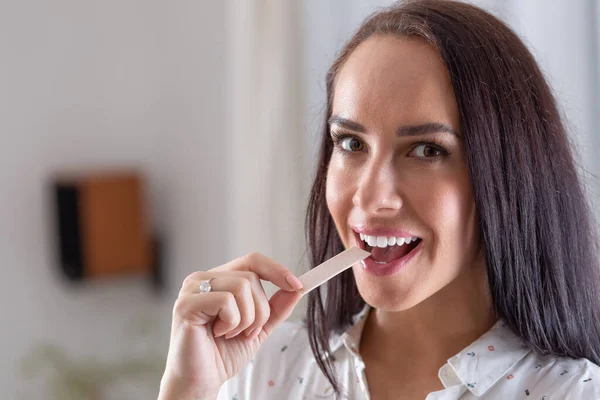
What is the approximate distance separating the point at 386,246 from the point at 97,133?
166cm

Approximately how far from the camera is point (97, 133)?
2428 mm

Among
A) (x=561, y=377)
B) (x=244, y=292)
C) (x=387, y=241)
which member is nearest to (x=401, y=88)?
(x=387, y=241)

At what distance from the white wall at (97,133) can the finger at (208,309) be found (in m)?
1.43

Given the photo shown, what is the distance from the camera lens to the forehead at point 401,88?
3.02 feet

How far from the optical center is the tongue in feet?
3.20

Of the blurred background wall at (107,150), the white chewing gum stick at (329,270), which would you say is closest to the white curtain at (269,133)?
the blurred background wall at (107,150)

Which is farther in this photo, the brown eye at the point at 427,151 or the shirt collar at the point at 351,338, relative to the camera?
the shirt collar at the point at 351,338

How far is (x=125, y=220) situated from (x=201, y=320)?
151 centimetres

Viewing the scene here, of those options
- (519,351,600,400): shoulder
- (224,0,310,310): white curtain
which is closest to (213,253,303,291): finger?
(519,351,600,400): shoulder

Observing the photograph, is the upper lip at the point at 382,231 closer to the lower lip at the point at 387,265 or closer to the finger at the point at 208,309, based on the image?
the lower lip at the point at 387,265

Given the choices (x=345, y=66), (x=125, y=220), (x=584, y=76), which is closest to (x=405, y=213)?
(x=345, y=66)

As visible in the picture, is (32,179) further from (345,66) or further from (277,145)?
(345,66)

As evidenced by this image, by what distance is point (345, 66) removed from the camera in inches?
40.3

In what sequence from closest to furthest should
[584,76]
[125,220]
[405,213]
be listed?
[405,213] → [584,76] → [125,220]
